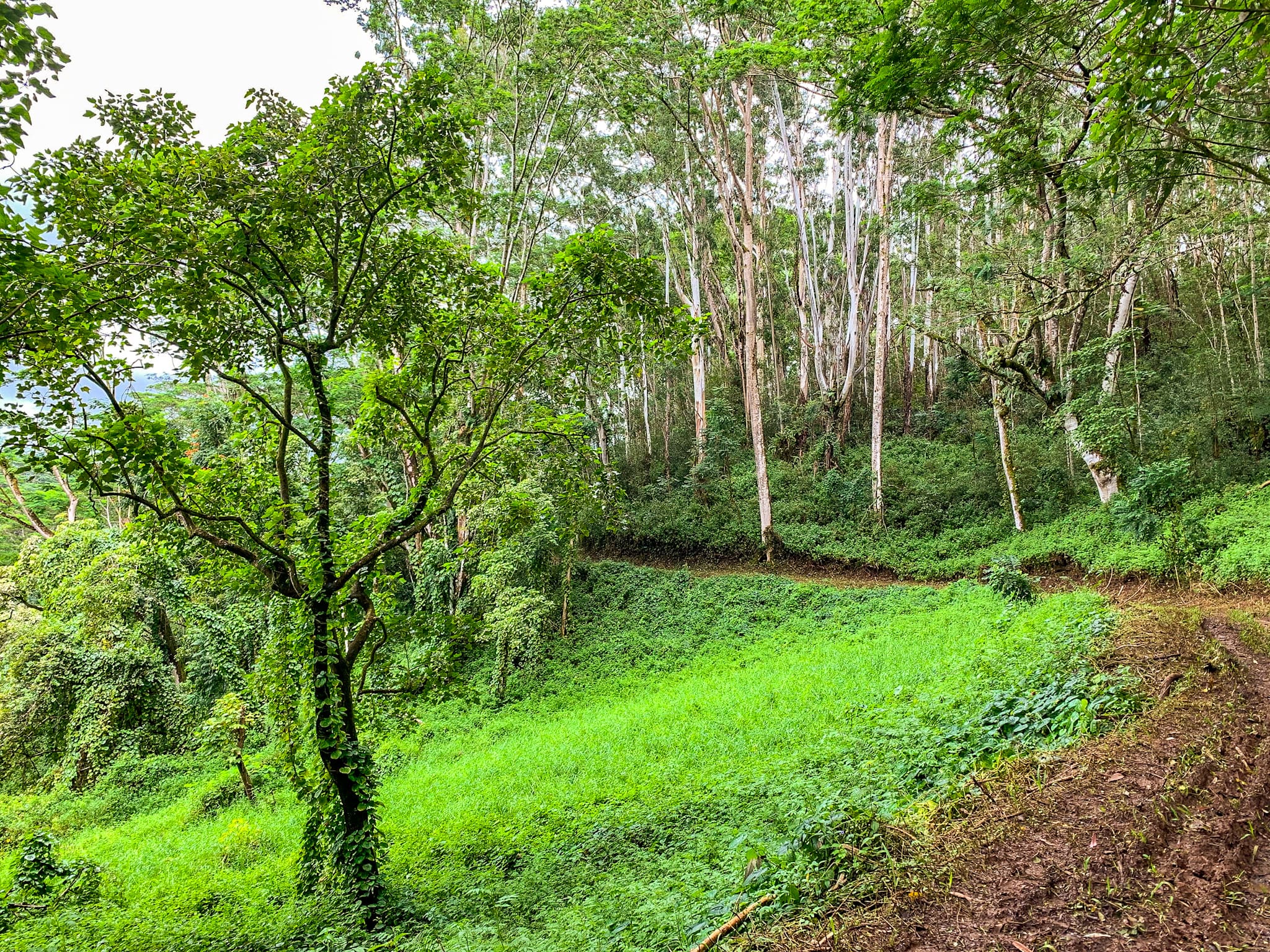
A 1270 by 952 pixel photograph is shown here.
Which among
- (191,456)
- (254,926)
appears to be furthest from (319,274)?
(191,456)

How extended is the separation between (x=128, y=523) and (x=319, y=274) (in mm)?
2574

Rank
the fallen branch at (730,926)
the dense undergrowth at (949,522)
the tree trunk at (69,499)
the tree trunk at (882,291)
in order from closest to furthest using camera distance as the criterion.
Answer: the fallen branch at (730,926), the dense undergrowth at (949,522), the tree trunk at (69,499), the tree trunk at (882,291)

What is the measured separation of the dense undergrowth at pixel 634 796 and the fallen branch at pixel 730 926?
0.40 ft

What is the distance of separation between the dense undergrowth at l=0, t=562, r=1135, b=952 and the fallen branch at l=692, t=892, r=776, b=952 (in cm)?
12

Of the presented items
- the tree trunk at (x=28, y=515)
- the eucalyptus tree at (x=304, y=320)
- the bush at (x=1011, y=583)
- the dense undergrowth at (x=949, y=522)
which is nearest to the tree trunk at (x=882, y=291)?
the dense undergrowth at (x=949, y=522)

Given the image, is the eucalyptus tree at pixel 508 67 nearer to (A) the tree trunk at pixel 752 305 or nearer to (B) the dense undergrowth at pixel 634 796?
(A) the tree trunk at pixel 752 305

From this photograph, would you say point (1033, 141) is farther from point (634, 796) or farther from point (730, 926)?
point (730, 926)

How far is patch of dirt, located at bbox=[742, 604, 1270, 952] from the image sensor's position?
6.61 ft

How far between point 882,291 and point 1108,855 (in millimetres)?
15533

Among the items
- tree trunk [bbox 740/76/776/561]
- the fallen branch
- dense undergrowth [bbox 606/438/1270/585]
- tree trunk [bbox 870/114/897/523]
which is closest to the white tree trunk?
tree trunk [bbox 740/76/776/561]

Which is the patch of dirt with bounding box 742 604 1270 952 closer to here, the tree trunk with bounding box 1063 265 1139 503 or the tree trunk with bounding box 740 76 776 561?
the tree trunk with bounding box 1063 265 1139 503

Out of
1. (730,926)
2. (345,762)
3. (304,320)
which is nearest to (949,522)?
(730,926)

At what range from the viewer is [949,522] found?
14766 mm

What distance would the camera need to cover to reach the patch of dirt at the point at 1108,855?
2014mm
